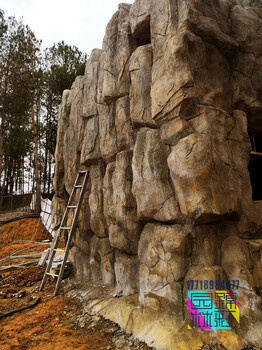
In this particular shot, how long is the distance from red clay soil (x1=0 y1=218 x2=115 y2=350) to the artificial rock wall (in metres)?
1.00

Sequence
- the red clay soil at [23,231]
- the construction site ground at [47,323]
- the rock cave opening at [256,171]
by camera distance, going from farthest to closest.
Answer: the red clay soil at [23,231], the rock cave opening at [256,171], the construction site ground at [47,323]

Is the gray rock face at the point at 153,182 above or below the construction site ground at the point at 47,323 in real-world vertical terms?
above

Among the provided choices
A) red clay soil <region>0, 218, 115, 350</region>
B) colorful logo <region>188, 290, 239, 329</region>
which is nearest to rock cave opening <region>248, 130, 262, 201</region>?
colorful logo <region>188, 290, 239, 329</region>

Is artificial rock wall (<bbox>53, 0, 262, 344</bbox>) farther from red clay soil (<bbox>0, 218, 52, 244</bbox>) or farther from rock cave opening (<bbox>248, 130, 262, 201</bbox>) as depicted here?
red clay soil (<bbox>0, 218, 52, 244</bbox>)

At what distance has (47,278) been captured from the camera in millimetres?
6453

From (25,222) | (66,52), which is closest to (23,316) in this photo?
(25,222)

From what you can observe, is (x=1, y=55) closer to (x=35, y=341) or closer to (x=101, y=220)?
(x=101, y=220)

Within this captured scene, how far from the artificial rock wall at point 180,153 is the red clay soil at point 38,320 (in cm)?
100

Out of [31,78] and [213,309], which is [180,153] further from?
[31,78]

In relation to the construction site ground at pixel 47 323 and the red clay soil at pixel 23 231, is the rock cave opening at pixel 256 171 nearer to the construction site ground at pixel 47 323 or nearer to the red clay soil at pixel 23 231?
the construction site ground at pixel 47 323

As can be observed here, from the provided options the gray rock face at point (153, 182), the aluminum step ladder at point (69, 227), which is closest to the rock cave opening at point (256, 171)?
the gray rock face at point (153, 182)

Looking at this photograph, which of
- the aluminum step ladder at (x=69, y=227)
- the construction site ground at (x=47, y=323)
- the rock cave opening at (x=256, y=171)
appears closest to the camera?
the construction site ground at (x=47, y=323)

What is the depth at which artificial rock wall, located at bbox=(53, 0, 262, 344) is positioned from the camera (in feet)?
12.5

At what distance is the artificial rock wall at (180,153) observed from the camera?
12.5 feet
